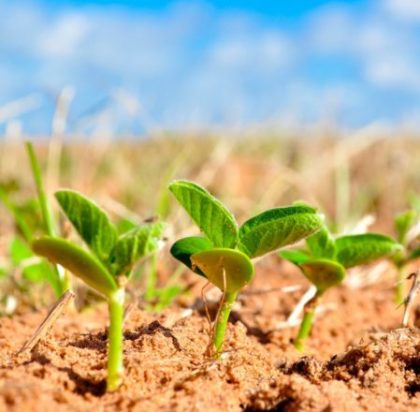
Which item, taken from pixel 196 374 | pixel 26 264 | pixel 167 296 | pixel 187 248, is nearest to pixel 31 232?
pixel 26 264

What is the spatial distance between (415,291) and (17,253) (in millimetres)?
1346

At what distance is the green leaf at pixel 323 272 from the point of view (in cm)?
133

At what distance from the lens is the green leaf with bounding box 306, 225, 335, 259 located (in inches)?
55.0

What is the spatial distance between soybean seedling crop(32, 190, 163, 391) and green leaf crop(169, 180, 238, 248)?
8 cm

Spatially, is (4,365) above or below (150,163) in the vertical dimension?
above

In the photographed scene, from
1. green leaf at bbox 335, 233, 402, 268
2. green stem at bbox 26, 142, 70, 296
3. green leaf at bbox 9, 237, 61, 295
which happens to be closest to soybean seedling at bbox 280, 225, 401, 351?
green leaf at bbox 335, 233, 402, 268

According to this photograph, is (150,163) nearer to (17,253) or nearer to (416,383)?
(17,253)

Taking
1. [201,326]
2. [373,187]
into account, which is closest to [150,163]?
[373,187]

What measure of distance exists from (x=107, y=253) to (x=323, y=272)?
0.50 m

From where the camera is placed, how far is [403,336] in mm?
1260

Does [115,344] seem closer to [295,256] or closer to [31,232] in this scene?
[295,256]

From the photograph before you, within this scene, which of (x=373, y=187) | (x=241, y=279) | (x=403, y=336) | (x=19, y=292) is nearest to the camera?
(x=241, y=279)

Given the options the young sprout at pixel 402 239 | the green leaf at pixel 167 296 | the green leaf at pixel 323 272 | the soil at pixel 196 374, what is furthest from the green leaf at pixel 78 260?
the young sprout at pixel 402 239

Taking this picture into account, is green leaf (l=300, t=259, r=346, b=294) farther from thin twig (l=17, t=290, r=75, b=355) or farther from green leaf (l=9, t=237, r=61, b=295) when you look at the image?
green leaf (l=9, t=237, r=61, b=295)
